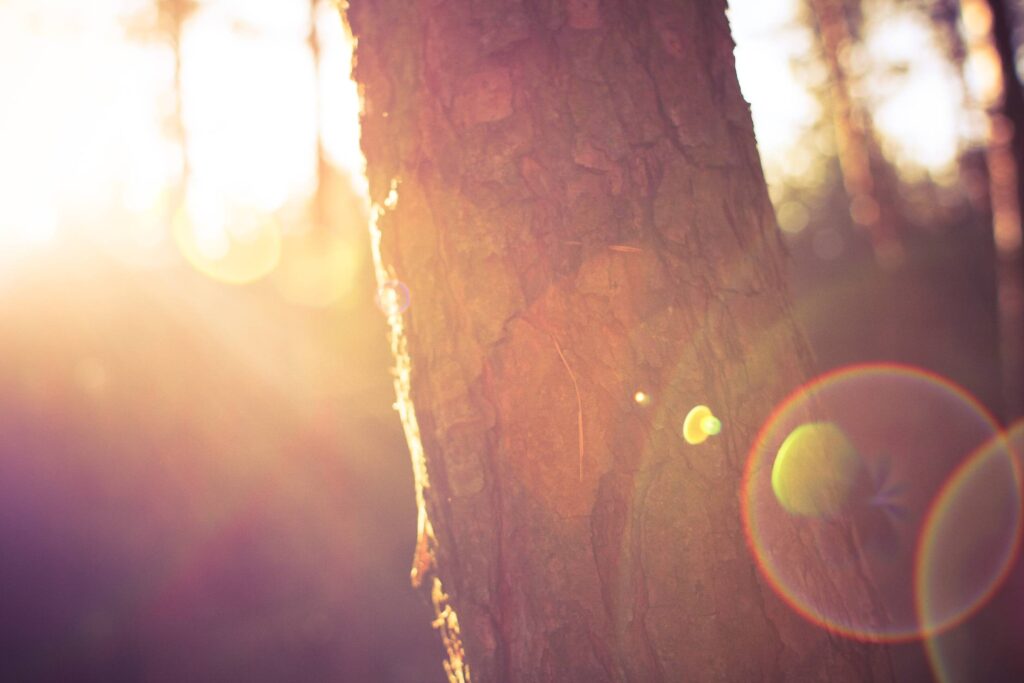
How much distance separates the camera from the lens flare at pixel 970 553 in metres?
4.85

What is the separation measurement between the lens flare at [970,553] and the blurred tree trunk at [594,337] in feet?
A: 15.0

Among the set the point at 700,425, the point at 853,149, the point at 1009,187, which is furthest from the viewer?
the point at 853,149

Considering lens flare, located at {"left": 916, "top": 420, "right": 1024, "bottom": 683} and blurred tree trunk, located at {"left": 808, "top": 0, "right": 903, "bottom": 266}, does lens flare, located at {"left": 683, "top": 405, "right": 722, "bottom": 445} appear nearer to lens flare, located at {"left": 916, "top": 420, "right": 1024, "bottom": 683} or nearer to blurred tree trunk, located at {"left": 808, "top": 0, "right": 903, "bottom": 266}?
lens flare, located at {"left": 916, "top": 420, "right": 1024, "bottom": 683}

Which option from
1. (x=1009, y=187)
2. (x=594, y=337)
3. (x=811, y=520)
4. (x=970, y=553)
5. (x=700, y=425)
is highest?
(x=1009, y=187)

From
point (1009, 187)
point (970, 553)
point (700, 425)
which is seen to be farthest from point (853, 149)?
point (700, 425)

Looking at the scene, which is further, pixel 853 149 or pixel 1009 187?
pixel 853 149

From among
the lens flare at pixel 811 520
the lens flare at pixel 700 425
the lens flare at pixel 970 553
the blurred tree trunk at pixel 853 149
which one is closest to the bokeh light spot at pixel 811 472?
the lens flare at pixel 811 520

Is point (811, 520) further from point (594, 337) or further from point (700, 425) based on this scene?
point (594, 337)

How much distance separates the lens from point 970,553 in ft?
16.7

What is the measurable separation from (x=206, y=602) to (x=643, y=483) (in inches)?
205

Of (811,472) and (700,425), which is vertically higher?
(700,425)

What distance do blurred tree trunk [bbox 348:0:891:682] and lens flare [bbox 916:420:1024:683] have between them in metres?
4.58

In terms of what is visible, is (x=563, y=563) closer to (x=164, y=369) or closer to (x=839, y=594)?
(x=839, y=594)

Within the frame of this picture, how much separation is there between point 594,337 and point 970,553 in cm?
552
